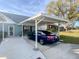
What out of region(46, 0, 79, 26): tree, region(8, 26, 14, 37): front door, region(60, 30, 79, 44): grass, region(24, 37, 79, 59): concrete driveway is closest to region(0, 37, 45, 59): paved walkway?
region(24, 37, 79, 59): concrete driveway

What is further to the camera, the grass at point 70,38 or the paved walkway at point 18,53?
the grass at point 70,38

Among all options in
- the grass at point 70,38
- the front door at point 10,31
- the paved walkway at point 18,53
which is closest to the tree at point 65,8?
the grass at point 70,38

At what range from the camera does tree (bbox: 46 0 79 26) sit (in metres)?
43.8

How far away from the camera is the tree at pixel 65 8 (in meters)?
43.8

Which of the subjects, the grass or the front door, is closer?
the grass

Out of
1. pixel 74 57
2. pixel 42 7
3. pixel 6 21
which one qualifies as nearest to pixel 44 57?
pixel 74 57

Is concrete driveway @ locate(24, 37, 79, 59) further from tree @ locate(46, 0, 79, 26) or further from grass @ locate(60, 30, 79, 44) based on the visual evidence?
tree @ locate(46, 0, 79, 26)

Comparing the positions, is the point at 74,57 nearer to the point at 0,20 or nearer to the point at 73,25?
the point at 0,20

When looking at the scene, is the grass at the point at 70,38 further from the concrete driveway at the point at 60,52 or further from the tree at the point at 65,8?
the tree at the point at 65,8

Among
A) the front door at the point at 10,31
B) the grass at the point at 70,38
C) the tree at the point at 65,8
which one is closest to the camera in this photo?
the grass at the point at 70,38

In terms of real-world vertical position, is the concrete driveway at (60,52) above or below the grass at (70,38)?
below

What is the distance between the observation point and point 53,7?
4550cm

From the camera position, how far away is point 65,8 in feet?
146

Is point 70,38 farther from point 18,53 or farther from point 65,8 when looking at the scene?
point 65,8
